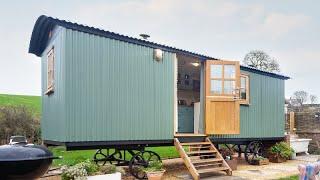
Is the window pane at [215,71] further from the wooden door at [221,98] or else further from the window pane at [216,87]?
the window pane at [216,87]

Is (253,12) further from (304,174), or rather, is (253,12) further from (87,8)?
(304,174)

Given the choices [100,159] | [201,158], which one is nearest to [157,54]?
[201,158]

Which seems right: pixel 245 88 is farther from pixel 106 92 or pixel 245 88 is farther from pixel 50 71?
pixel 50 71

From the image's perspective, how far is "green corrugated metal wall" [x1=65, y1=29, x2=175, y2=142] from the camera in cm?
791

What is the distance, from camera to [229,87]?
1066 cm

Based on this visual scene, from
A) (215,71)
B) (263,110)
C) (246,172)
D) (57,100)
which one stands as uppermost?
(215,71)

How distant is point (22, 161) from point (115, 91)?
14.2ft

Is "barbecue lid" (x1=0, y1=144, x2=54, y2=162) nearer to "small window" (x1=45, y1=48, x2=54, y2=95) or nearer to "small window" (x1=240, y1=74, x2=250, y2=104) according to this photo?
"small window" (x1=45, y1=48, x2=54, y2=95)

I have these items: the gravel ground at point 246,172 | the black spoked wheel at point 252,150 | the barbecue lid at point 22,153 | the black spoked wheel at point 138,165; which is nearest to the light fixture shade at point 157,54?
the black spoked wheel at point 138,165

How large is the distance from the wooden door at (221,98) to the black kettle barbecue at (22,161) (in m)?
6.56

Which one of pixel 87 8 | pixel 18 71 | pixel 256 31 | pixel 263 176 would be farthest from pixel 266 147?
pixel 18 71

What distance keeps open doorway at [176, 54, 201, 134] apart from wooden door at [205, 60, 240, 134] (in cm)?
134

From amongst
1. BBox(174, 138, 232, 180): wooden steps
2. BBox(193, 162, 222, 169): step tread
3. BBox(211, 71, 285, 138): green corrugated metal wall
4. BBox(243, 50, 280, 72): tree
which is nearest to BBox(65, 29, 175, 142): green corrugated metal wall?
BBox(174, 138, 232, 180): wooden steps

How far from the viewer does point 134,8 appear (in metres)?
16.3
